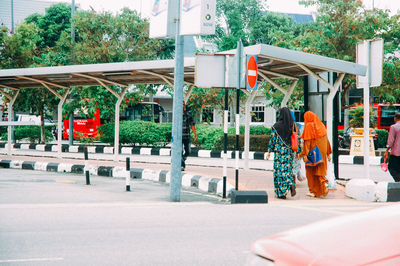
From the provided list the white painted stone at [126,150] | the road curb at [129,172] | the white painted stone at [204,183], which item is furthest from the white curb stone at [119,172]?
the white painted stone at [126,150]

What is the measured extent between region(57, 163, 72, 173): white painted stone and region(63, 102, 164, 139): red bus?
51.0ft

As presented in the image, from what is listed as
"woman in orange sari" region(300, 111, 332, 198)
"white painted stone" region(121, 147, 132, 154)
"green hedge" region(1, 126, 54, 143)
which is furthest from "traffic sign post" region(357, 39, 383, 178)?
"green hedge" region(1, 126, 54, 143)

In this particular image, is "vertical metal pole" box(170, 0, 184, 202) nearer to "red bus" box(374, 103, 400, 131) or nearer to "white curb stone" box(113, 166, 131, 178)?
"white curb stone" box(113, 166, 131, 178)

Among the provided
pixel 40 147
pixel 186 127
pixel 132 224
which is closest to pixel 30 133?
pixel 40 147

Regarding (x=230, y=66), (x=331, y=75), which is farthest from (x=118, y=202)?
(x=331, y=75)

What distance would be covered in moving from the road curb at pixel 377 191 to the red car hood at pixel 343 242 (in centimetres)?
777

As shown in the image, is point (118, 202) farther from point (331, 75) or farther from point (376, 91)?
point (376, 91)

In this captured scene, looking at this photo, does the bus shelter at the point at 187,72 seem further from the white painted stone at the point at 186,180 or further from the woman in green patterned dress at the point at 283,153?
the white painted stone at the point at 186,180

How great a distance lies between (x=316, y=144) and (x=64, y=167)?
8.28 metres

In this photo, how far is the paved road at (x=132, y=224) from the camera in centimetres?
544

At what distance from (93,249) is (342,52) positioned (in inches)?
751

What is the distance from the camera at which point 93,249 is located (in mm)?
5719

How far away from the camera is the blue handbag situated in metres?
9.91

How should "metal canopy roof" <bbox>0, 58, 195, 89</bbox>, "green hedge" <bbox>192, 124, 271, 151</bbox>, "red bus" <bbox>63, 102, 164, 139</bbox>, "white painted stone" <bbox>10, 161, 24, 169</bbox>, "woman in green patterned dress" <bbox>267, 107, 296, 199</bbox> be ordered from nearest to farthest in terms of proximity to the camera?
"woman in green patterned dress" <bbox>267, 107, 296, 199</bbox>, "metal canopy roof" <bbox>0, 58, 195, 89</bbox>, "white painted stone" <bbox>10, 161, 24, 169</bbox>, "green hedge" <bbox>192, 124, 271, 151</bbox>, "red bus" <bbox>63, 102, 164, 139</bbox>
